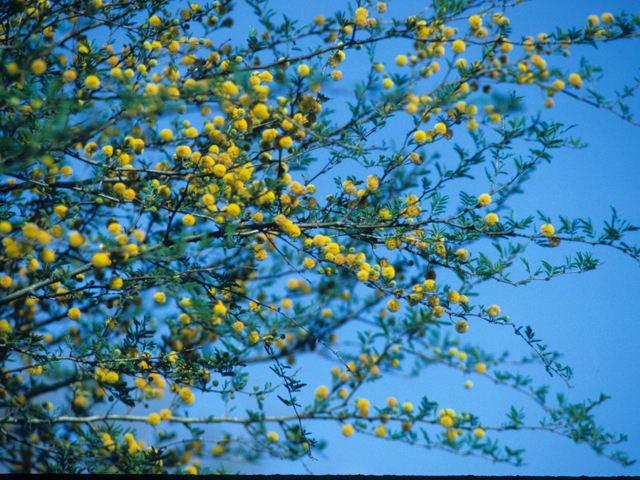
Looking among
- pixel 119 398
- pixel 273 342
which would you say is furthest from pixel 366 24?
pixel 119 398

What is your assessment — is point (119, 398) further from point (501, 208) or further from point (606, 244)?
point (606, 244)

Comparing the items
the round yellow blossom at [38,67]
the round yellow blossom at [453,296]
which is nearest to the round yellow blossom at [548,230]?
the round yellow blossom at [453,296]

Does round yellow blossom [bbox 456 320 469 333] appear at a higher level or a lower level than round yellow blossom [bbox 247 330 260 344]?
higher

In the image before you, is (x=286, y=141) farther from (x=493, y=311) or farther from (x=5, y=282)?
(x=5, y=282)

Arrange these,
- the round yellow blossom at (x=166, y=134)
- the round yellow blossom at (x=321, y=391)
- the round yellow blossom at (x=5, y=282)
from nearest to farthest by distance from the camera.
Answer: the round yellow blossom at (x=321, y=391)
the round yellow blossom at (x=5, y=282)
the round yellow blossom at (x=166, y=134)

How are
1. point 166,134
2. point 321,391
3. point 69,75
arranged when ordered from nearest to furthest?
point 321,391 → point 69,75 → point 166,134

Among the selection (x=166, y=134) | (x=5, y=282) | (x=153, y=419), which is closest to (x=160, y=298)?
(x=153, y=419)

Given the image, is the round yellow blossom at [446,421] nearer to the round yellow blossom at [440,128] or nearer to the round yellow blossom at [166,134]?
the round yellow blossom at [440,128]

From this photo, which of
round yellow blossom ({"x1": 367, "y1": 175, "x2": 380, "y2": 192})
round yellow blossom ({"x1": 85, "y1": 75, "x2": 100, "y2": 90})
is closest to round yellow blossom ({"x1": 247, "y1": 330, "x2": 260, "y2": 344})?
round yellow blossom ({"x1": 367, "y1": 175, "x2": 380, "y2": 192})

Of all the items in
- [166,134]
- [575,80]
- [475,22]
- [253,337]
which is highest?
[475,22]

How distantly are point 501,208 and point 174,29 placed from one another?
2.50 meters

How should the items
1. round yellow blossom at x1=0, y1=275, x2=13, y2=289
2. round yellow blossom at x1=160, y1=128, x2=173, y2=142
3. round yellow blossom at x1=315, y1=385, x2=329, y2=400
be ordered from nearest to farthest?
round yellow blossom at x1=315, y1=385, x2=329, y2=400, round yellow blossom at x1=0, y1=275, x2=13, y2=289, round yellow blossom at x1=160, y1=128, x2=173, y2=142

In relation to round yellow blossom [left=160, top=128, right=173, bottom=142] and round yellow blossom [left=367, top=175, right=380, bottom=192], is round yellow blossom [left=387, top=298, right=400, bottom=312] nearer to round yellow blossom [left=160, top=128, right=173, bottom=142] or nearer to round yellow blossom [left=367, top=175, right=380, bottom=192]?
round yellow blossom [left=367, top=175, right=380, bottom=192]

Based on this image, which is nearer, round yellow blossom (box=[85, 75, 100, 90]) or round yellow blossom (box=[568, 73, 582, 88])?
round yellow blossom (box=[568, 73, 582, 88])
